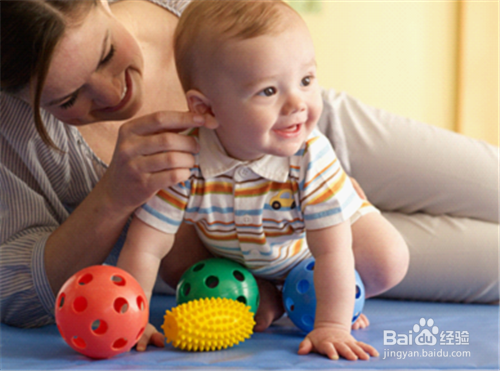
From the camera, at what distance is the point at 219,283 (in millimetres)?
919

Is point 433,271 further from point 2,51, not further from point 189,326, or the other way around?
point 2,51

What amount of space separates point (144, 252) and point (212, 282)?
0.45 feet

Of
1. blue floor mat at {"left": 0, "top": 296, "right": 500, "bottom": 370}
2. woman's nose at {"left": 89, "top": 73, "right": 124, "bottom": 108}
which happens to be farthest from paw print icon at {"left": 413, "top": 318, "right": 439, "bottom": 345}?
woman's nose at {"left": 89, "top": 73, "right": 124, "bottom": 108}

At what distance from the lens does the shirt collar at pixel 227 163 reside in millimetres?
909

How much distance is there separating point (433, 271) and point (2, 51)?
1142 mm

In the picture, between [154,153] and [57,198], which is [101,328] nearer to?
[154,153]

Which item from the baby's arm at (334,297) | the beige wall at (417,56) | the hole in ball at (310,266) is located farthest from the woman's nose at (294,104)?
the beige wall at (417,56)

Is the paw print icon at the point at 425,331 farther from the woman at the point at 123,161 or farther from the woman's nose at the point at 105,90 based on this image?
the woman's nose at the point at 105,90

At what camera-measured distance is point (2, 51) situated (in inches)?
35.9

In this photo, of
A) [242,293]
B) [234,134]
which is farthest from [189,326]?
[234,134]

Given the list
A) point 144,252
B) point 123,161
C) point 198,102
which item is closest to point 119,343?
point 144,252

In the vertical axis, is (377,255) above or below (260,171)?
below

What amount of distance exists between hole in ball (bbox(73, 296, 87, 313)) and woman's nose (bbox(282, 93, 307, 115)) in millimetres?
433

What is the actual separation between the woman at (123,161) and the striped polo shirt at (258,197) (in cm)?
6
